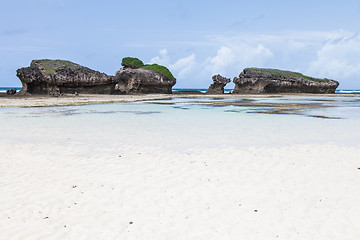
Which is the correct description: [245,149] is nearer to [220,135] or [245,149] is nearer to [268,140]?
[268,140]

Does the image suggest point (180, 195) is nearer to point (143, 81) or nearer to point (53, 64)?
point (53, 64)

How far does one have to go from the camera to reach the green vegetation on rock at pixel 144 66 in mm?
66606

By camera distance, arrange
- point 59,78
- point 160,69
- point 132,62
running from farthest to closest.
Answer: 1. point 132,62
2. point 160,69
3. point 59,78

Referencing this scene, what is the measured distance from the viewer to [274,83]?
72.7 metres

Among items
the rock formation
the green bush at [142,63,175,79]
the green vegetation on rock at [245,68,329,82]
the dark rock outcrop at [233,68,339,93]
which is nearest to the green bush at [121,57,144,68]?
the green bush at [142,63,175,79]

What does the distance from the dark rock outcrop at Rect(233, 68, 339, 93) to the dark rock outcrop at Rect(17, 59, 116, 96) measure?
103 feet

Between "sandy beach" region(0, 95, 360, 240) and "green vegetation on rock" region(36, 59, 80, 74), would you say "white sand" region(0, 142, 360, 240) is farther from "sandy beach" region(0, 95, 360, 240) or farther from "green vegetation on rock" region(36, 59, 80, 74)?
"green vegetation on rock" region(36, 59, 80, 74)

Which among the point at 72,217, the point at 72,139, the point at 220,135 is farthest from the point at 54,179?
the point at 220,135

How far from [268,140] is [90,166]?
703cm

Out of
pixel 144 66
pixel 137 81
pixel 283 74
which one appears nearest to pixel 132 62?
pixel 144 66

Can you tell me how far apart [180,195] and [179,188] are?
1.35 feet

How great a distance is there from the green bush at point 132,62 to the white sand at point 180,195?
Answer: 62939 millimetres

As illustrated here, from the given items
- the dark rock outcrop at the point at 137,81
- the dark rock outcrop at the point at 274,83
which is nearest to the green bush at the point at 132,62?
the dark rock outcrop at the point at 137,81

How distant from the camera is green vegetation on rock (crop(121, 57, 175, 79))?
219 ft
